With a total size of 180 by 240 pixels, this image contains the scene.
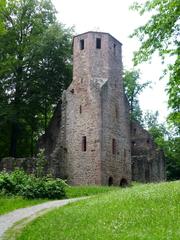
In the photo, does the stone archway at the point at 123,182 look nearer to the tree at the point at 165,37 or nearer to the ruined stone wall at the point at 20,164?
the ruined stone wall at the point at 20,164

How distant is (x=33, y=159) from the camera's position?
3588 cm

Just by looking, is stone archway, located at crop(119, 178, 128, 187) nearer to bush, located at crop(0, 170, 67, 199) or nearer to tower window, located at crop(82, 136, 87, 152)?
tower window, located at crop(82, 136, 87, 152)

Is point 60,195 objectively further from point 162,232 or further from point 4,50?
point 4,50

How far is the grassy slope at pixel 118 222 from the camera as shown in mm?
10102

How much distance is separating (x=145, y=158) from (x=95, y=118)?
943cm

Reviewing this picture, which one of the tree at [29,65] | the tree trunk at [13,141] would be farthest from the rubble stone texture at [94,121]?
the tree trunk at [13,141]

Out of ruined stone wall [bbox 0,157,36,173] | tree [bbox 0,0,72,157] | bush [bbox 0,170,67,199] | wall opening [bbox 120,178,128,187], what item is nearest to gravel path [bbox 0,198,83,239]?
bush [bbox 0,170,67,199]

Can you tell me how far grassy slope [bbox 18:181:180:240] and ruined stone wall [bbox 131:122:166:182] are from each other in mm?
26220

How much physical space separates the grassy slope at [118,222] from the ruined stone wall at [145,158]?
26220mm

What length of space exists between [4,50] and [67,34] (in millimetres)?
6076

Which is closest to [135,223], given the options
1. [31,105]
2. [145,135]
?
[31,105]

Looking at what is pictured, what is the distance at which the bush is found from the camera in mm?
22125

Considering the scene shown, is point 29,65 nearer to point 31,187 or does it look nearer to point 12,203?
point 31,187

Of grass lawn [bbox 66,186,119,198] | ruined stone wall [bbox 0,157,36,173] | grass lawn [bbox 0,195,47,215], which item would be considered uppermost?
ruined stone wall [bbox 0,157,36,173]
